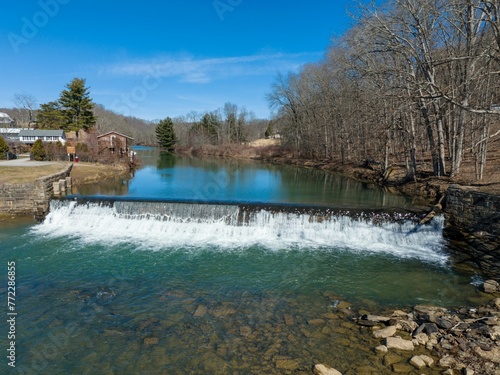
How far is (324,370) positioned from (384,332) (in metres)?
1.53

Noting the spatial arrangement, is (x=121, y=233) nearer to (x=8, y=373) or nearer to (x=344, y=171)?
(x=8, y=373)

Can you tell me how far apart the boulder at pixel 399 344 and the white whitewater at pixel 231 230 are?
534 cm

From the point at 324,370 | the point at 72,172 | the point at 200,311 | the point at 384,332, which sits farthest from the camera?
the point at 72,172

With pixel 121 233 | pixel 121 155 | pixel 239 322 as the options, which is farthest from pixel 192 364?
Answer: pixel 121 155

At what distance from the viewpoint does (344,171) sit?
30047 mm

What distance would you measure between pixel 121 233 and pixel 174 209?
2190 mm

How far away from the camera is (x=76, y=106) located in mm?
46688

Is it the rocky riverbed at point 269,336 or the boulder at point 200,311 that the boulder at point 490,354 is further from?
the boulder at point 200,311

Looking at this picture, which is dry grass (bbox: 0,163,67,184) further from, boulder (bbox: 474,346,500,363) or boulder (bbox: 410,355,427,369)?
boulder (bbox: 474,346,500,363)

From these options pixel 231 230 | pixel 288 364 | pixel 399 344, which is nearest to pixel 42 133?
pixel 231 230

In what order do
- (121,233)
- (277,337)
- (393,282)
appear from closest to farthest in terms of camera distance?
1. (277,337)
2. (393,282)
3. (121,233)

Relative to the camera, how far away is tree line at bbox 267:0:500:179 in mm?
12430

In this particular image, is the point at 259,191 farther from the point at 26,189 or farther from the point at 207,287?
the point at 207,287

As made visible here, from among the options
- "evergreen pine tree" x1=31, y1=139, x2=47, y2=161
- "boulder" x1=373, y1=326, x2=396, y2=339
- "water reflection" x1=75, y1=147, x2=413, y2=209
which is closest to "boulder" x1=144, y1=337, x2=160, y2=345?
"boulder" x1=373, y1=326, x2=396, y2=339
